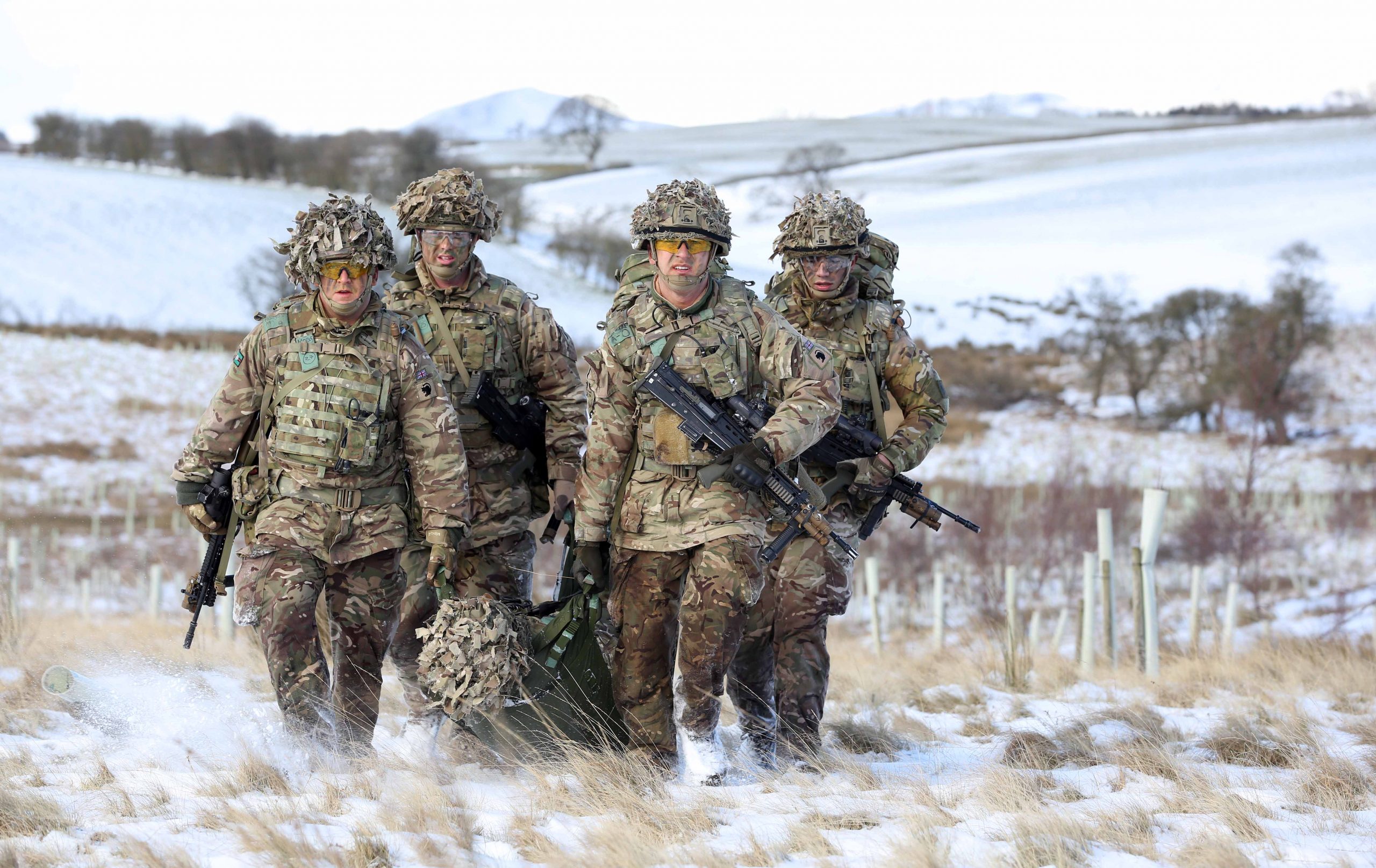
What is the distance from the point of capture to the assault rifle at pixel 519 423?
593cm

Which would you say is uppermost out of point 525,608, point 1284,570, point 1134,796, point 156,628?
point 525,608

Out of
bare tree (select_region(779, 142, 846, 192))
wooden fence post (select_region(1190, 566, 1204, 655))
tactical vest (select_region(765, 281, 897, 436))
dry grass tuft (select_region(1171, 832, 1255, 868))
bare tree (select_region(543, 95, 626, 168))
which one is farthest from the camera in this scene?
bare tree (select_region(543, 95, 626, 168))

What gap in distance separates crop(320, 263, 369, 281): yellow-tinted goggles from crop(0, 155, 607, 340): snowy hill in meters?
28.0

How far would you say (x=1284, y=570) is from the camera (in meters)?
19.5

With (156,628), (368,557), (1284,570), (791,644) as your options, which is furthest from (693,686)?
(1284,570)

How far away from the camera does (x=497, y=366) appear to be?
602 cm

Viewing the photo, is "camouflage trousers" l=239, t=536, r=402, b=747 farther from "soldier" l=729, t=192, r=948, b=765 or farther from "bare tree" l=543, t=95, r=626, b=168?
"bare tree" l=543, t=95, r=626, b=168

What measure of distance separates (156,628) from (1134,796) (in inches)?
328

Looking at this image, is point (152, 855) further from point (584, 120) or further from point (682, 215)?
point (584, 120)

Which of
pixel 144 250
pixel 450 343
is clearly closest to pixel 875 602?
pixel 450 343

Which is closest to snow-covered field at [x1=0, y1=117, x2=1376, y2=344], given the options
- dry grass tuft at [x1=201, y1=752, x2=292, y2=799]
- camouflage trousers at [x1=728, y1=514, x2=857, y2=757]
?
camouflage trousers at [x1=728, y1=514, x2=857, y2=757]

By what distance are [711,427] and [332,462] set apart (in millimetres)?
1483

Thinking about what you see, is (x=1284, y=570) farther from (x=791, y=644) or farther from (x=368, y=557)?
(x=368, y=557)

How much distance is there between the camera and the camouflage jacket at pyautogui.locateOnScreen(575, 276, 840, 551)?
5129 mm
